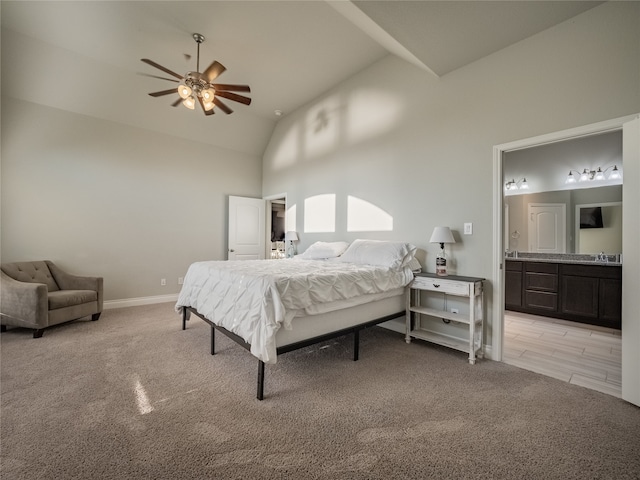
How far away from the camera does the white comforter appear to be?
198 centimetres

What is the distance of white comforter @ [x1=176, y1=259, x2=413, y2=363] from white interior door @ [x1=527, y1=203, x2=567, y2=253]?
10.3 feet

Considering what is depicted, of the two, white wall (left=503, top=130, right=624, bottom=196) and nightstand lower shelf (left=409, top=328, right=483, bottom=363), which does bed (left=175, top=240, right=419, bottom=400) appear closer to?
nightstand lower shelf (left=409, top=328, right=483, bottom=363)

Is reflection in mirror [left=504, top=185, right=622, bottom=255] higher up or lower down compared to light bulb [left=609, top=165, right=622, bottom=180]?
lower down

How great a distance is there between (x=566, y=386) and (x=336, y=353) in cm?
193

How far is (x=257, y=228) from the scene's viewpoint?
20.1ft

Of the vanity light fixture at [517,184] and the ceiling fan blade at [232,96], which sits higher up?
the ceiling fan blade at [232,96]

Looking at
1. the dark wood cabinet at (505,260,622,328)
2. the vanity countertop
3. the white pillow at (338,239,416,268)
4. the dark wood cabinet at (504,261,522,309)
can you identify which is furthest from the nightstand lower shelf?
the vanity countertop

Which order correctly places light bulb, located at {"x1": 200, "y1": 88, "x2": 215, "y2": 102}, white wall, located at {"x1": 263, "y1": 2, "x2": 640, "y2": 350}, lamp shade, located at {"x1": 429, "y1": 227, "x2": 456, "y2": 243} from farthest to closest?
1. light bulb, located at {"x1": 200, "y1": 88, "x2": 215, "y2": 102}
2. lamp shade, located at {"x1": 429, "y1": 227, "x2": 456, "y2": 243}
3. white wall, located at {"x1": 263, "y1": 2, "x2": 640, "y2": 350}

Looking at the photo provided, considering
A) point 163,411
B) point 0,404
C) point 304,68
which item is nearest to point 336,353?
point 163,411

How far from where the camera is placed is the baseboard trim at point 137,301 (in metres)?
4.45

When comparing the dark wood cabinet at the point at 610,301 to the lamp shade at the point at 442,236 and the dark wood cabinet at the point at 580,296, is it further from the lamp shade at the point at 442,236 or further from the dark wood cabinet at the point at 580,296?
the lamp shade at the point at 442,236

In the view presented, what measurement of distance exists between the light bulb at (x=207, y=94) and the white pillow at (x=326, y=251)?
2.40 metres

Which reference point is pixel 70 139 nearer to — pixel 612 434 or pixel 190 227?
pixel 190 227

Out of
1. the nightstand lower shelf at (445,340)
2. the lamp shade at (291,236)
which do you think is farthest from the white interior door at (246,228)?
the nightstand lower shelf at (445,340)
